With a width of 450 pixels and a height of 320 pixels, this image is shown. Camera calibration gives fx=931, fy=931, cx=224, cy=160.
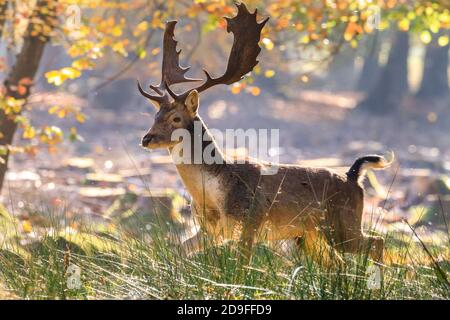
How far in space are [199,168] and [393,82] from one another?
34694 mm

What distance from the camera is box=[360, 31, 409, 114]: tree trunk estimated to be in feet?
132

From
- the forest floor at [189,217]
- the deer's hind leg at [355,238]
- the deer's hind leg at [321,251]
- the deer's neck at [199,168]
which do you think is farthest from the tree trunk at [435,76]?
the deer's hind leg at [321,251]

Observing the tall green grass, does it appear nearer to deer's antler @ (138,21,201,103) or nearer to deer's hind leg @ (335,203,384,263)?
deer's hind leg @ (335,203,384,263)

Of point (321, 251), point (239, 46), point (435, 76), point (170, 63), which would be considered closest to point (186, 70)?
point (170, 63)

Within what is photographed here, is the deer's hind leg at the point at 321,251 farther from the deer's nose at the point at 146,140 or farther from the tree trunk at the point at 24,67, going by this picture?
the tree trunk at the point at 24,67

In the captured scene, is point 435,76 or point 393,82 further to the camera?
point 435,76

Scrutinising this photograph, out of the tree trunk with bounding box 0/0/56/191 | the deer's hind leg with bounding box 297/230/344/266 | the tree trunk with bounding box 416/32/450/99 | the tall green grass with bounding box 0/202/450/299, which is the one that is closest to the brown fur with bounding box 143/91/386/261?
the deer's hind leg with bounding box 297/230/344/266

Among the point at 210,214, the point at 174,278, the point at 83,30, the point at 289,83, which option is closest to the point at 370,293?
the point at 174,278

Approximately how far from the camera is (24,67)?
1205cm

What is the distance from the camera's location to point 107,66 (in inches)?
1551

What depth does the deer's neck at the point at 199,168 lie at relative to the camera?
7730 millimetres

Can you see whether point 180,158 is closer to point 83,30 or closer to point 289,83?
point 83,30

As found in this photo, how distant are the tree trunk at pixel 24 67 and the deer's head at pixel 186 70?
385 centimetres

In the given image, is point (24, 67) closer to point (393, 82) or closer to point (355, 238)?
point (355, 238)
